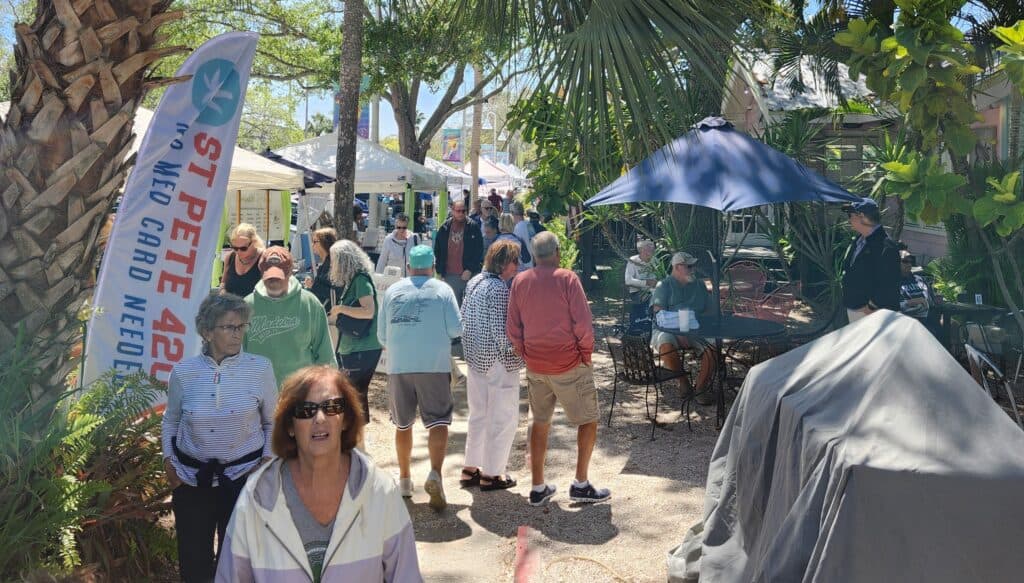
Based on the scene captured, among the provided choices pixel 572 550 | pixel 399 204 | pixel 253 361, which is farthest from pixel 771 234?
pixel 399 204

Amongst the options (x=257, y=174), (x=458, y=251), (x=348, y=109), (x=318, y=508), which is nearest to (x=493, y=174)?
(x=458, y=251)

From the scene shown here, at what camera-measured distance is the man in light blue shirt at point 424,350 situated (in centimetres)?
616

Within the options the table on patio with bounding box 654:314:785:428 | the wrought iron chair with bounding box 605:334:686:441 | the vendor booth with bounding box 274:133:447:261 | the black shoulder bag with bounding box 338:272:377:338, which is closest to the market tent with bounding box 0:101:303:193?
the vendor booth with bounding box 274:133:447:261

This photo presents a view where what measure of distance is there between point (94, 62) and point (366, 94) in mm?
16252

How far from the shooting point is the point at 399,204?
36.9 meters

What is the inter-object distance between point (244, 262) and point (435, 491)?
234 cm

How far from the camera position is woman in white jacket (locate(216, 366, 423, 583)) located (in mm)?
2652

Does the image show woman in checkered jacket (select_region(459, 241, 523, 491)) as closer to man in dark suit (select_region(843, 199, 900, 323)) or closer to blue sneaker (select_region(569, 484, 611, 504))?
blue sneaker (select_region(569, 484, 611, 504))

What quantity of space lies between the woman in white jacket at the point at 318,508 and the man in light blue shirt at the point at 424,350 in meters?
3.16

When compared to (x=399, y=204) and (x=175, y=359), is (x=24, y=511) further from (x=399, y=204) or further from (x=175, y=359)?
(x=399, y=204)

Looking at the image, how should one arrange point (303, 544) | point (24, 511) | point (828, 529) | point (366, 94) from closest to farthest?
point (303, 544) < point (828, 529) < point (24, 511) < point (366, 94)

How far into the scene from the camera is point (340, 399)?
2.92 m

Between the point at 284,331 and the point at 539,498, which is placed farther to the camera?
the point at 539,498

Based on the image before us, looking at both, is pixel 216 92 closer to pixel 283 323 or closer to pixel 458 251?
pixel 283 323
